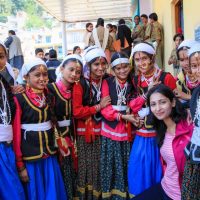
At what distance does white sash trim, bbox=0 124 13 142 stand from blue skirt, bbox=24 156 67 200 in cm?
31

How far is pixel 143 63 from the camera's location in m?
3.17

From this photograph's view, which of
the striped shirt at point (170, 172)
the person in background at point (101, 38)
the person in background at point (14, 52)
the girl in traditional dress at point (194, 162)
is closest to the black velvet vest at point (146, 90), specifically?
the striped shirt at point (170, 172)

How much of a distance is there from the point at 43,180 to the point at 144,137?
1.03 metres

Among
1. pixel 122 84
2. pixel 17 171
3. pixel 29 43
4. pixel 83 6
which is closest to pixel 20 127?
pixel 17 171

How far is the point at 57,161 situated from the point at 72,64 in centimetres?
96

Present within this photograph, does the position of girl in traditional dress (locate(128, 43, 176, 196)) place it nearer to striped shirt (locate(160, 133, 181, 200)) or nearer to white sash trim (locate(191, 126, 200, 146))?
striped shirt (locate(160, 133, 181, 200))

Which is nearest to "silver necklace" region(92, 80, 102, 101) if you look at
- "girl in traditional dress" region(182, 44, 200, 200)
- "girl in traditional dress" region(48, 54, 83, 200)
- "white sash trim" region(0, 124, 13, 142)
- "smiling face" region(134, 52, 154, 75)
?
"girl in traditional dress" region(48, 54, 83, 200)

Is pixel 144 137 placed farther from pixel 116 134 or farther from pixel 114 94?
pixel 114 94

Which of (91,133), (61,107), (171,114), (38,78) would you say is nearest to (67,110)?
(61,107)

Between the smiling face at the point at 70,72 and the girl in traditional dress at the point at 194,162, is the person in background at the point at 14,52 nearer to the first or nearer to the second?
the smiling face at the point at 70,72

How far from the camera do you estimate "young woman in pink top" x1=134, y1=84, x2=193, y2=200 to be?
8.57 ft

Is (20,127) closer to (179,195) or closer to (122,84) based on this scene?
(122,84)

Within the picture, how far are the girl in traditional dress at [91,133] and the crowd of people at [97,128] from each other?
0.01 meters

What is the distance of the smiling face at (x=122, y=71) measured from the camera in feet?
10.9
